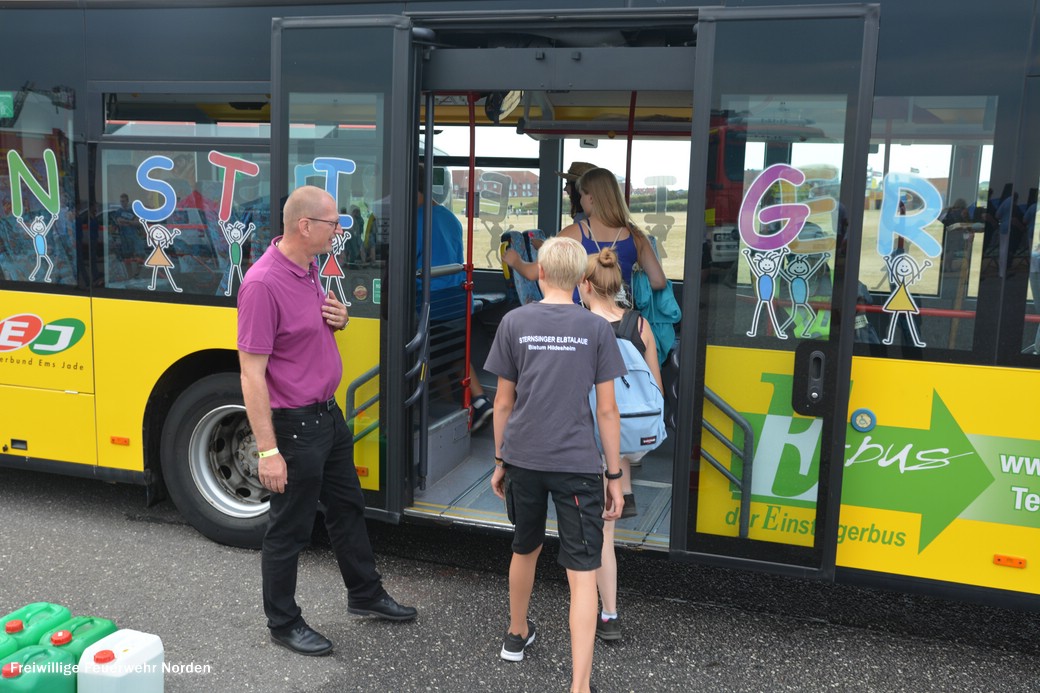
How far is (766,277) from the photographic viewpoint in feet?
12.8

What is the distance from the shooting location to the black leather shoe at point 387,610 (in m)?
4.20

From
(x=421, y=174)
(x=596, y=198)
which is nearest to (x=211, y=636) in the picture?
(x=421, y=174)

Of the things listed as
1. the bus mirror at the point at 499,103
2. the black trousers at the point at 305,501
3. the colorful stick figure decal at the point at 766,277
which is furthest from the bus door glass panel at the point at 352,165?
the colorful stick figure decal at the point at 766,277

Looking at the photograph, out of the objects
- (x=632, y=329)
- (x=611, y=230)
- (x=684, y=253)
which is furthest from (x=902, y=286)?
(x=611, y=230)

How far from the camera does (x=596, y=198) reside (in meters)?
4.75

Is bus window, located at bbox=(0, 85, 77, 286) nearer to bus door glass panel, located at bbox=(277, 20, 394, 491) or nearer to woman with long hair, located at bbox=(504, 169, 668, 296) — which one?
bus door glass panel, located at bbox=(277, 20, 394, 491)

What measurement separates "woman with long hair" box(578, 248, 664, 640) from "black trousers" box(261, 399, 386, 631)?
1.06m

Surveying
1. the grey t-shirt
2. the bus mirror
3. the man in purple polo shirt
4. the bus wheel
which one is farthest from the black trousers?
the bus mirror

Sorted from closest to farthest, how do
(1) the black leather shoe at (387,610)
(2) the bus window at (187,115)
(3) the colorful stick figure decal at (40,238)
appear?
(1) the black leather shoe at (387,610), (2) the bus window at (187,115), (3) the colorful stick figure decal at (40,238)

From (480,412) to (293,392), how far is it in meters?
2.55

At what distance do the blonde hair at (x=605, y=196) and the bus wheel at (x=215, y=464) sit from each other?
206cm

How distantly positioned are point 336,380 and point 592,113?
3.17 meters

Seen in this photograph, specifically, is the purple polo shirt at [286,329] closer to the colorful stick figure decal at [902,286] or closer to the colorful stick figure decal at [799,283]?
the colorful stick figure decal at [799,283]

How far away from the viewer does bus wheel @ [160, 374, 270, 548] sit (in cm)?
498
